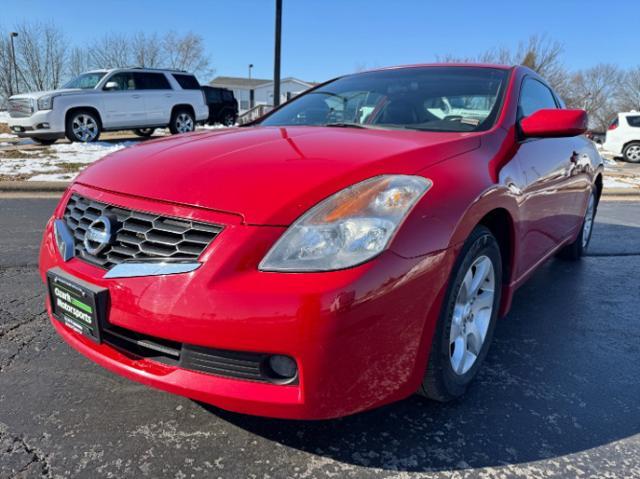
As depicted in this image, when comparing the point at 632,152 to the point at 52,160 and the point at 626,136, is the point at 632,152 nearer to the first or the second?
the point at 626,136

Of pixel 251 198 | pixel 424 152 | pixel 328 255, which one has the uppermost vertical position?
pixel 424 152

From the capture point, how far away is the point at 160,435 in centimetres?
187

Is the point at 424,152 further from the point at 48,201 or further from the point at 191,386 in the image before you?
the point at 48,201

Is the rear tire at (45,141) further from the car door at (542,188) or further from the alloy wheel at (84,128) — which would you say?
the car door at (542,188)

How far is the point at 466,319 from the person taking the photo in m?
2.17

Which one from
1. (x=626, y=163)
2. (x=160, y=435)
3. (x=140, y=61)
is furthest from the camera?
(x=140, y=61)

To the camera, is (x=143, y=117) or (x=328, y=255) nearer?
(x=328, y=255)

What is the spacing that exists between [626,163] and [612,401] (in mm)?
16166

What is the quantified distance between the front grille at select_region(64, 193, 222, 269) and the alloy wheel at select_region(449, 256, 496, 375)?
1001 mm

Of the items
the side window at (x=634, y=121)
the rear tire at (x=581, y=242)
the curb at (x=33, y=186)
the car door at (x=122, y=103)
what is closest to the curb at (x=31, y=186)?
the curb at (x=33, y=186)

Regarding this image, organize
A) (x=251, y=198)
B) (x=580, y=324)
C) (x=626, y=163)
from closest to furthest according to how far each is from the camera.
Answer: (x=251, y=198) < (x=580, y=324) < (x=626, y=163)

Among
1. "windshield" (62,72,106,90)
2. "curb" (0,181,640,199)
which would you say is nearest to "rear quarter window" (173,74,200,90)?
"windshield" (62,72,106,90)

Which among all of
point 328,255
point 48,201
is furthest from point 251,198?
point 48,201

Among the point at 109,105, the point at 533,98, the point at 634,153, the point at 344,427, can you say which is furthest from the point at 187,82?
the point at 634,153
